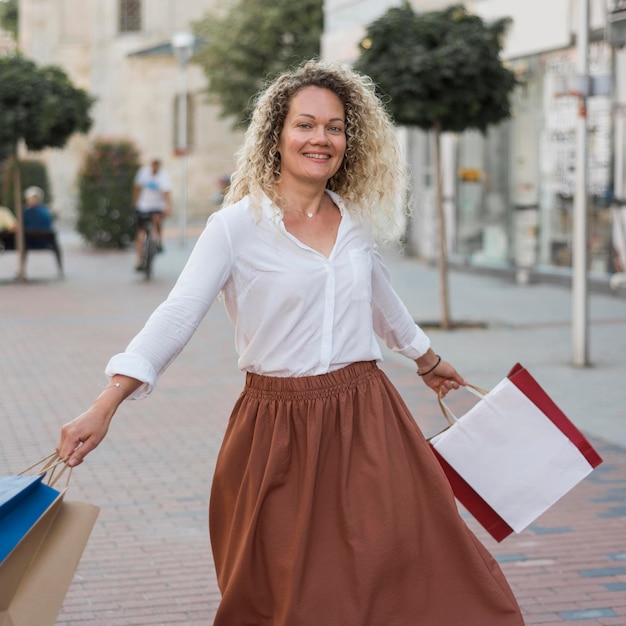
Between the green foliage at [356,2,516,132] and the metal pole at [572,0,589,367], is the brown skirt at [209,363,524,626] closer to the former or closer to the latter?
the metal pole at [572,0,589,367]

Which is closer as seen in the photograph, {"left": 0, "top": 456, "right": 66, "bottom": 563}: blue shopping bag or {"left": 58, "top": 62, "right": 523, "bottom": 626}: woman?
{"left": 0, "top": 456, "right": 66, "bottom": 563}: blue shopping bag

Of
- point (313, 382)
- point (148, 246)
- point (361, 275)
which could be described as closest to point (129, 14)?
point (148, 246)

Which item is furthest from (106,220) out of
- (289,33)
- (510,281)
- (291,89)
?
(291,89)

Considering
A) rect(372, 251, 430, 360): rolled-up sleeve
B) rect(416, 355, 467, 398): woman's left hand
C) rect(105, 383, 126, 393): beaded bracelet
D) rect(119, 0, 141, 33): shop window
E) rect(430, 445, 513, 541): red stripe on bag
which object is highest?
rect(119, 0, 141, 33): shop window

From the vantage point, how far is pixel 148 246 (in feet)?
65.1

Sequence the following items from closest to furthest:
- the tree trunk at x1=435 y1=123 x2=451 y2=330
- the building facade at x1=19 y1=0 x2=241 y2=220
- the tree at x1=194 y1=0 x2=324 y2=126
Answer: the tree trunk at x1=435 y1=123 x2=451 y2=330
the tree at x1=194 y1=0 x2=324 y2=126
the building facade at x1=19 y1=0 x2=241 y2=220

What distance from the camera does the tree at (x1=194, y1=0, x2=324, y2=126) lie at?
32844 millimetres

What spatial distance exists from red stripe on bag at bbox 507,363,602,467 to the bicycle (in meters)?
16.2

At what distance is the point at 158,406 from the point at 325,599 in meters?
6.09

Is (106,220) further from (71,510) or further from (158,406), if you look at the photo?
(71,510)

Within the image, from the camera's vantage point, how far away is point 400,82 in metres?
12.3

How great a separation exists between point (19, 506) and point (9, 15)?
74.9 m

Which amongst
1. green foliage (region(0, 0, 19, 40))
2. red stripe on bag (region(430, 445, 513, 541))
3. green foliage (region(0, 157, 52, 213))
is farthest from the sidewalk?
green foliage (region(0, 0, 19, 40))

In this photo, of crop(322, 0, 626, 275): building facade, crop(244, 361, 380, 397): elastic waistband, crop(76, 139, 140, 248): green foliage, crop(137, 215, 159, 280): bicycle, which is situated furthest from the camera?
crop(76, 139, 140, 248): green foliage
